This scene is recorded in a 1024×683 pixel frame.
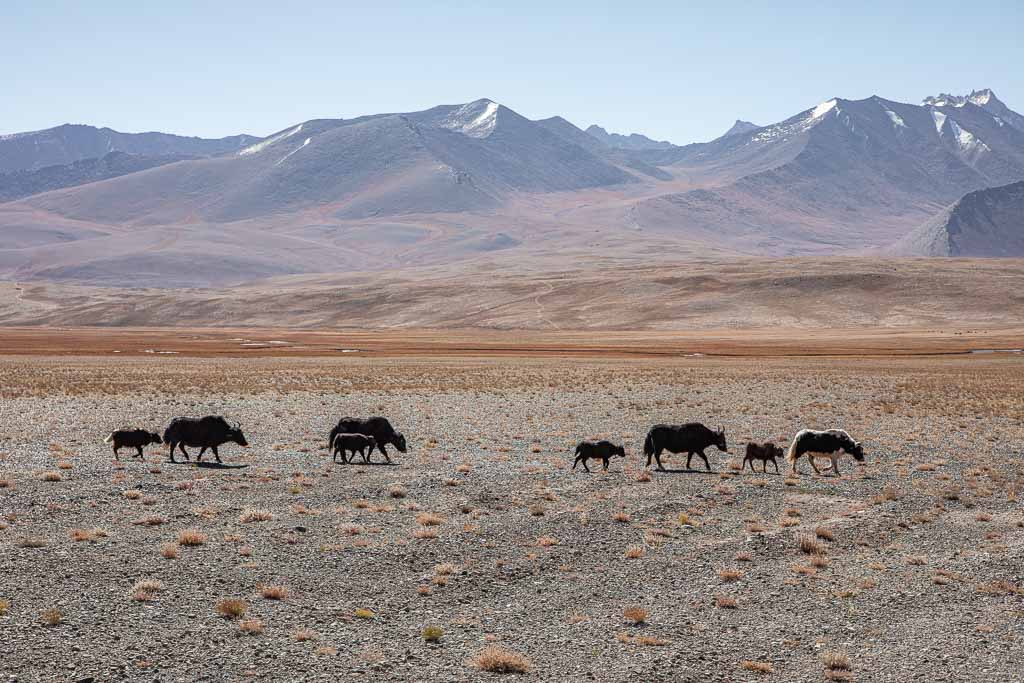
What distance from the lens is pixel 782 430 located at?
32594 mm

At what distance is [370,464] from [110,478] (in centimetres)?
628

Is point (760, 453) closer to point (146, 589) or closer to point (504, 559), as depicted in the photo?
point (504, 559)

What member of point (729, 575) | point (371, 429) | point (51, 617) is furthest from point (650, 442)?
point (51, 617)

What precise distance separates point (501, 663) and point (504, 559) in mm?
4332

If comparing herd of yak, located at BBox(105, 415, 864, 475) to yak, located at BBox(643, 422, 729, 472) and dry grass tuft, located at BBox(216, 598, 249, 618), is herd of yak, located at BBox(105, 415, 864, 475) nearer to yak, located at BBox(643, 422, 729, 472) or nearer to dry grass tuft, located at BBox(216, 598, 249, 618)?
yak, located at BBox(643, 422, 729, 472)

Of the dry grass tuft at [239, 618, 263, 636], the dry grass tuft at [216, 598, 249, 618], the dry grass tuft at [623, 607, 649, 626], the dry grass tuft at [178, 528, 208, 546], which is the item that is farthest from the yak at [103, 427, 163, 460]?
the dry grass tuft at [623, 607, 649, 626]

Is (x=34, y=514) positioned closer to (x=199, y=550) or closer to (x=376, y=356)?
(x=199, y=550)

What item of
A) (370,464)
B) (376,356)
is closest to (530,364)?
(376,356)

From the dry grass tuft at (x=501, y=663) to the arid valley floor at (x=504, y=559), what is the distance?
0.19 feet

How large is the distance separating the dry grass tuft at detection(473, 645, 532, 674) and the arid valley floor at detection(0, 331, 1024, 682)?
0.19 ft

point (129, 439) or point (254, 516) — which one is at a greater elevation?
point (129, 439)

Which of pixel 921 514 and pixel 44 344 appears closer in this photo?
pixel 921 514

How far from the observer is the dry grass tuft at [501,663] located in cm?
1080

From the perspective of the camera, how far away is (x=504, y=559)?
597 inches
